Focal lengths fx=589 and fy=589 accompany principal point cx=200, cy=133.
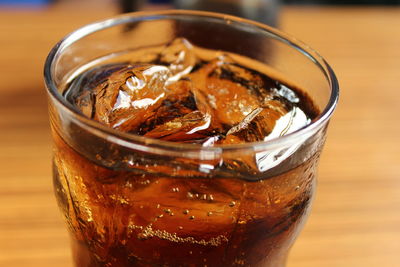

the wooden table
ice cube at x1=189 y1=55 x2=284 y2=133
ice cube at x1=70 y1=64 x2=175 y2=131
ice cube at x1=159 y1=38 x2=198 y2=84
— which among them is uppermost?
ice cube at x1=70 y1=64 x2=175 y2=131

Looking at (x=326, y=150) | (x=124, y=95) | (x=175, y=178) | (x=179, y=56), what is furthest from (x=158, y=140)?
(x=326, y=150)

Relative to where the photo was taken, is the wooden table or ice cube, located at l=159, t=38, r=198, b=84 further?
the wooden table

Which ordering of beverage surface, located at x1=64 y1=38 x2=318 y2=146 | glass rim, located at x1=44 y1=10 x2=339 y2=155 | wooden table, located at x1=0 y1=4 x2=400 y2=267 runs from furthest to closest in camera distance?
1. wooden table, located at x1=0 y1=4 x2=400 y2=267
2. beverage surface, located at x1=64 y1=38 x2=318 y2=146
3. glass rim, located at x1=44 y1=10 x2=339 y2=155

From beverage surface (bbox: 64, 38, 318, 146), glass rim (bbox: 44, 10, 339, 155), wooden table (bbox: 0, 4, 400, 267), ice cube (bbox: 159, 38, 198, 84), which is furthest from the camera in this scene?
wooden table (bbox: 0, 4, 400, 267)

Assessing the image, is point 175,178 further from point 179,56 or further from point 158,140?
point 179,56

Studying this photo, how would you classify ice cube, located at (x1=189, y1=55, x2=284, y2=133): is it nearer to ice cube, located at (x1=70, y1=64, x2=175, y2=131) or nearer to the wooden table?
ice cube, located at (x1=70, y1=64, x2=175, y2=131)

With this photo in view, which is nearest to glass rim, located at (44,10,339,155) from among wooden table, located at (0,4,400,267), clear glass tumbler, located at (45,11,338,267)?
clear glass tumbler, located at (45,11,338,267)

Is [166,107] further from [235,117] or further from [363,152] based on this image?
[363,152]
